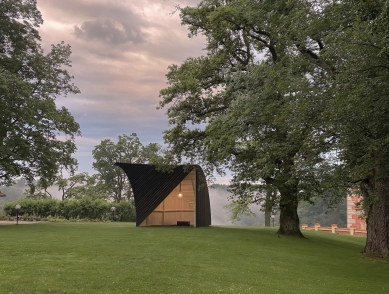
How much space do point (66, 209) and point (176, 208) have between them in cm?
1374

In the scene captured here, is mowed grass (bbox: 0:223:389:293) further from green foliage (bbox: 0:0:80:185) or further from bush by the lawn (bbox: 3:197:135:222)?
bush by the lawn (bbox: 3:197:135:222)

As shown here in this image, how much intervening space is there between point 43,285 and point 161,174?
50.5 feet

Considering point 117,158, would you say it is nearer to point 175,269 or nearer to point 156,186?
point 156,186

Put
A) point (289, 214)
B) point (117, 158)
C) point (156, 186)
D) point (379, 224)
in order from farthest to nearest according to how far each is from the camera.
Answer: point (117, 158) < point (156, 186) < point (289, 214) < point (379, 224)

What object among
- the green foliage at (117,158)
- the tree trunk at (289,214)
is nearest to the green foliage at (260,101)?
the tree trunk at (289,214)

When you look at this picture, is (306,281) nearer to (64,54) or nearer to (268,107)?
(268,107)

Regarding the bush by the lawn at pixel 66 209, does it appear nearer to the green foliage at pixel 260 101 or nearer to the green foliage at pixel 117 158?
the green foliage at pixel 117 158

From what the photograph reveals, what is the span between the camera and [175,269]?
741cm

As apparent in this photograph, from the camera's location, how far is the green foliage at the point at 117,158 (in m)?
47.8

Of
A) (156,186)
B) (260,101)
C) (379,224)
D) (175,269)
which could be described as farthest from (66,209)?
(379,224)

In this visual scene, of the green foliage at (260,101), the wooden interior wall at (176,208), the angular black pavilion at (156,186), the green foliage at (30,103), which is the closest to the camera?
the green foliage at (260,101)

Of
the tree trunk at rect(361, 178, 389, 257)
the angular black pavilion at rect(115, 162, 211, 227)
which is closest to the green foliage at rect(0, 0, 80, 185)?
the angular black pavilion at rect(115, 162, 211, 227)

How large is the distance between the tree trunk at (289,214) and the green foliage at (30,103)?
13996 mm

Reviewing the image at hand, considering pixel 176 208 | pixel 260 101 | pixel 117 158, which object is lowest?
pixel 176 208
